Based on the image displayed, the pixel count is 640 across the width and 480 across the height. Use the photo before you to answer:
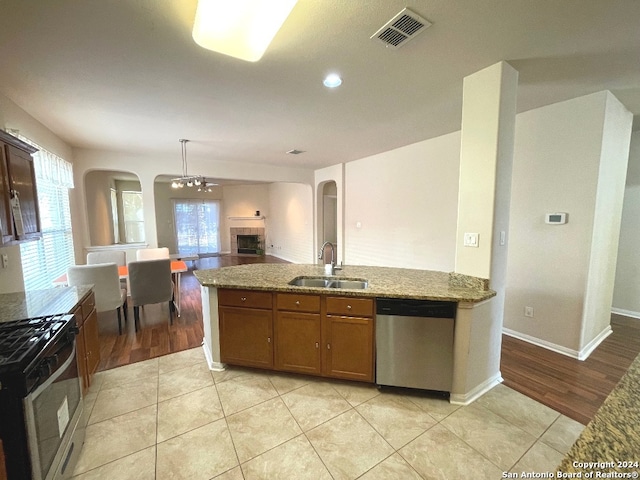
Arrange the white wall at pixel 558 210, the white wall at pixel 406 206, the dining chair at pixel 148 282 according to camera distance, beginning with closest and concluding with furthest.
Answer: the white wall at pixel 558 210
the dining chair at pixel 148 282
the white wall at pixel 406 206

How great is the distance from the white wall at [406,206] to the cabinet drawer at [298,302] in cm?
250

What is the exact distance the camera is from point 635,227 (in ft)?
12.0

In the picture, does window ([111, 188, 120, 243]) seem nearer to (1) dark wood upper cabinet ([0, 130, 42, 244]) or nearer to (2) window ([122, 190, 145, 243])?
(2) window ([122, 190, 145, 243])

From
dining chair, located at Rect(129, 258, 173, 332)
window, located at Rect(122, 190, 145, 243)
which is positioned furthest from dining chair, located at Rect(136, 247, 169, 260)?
window, located at Rect(122, 190, 145, 243)

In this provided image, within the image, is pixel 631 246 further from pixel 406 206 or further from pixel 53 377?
pixel 53 377

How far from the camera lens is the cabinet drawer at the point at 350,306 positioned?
6.96 ft

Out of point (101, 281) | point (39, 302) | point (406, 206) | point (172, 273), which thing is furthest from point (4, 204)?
point (406, 206)

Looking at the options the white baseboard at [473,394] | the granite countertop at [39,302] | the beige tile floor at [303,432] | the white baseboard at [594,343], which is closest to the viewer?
the beige tile floor at [303,432]

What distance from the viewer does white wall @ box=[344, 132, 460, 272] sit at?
3.80m

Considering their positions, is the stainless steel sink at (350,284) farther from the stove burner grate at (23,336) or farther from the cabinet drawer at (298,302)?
the stove burner grate at (23,336)

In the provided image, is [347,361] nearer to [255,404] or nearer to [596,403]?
Result: [255,404]

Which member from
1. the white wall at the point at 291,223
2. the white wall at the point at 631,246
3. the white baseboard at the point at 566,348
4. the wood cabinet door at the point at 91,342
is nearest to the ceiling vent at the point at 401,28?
the wood cabinet door at the point at 91,342

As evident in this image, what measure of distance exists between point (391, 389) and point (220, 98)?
9.92 feet

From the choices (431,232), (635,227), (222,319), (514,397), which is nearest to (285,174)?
(431,232)
